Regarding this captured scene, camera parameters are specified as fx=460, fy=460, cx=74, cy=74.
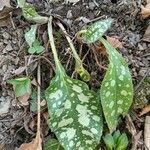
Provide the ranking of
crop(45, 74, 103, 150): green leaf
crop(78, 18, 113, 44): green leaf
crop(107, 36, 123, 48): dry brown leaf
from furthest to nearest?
crop(107, 36, 123, 48): dry brown leaf → crop(78, 18, 113, 44): green leaf → crop(45, 74, 103, 150): green leaf

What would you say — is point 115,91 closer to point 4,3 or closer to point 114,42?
point 114,42

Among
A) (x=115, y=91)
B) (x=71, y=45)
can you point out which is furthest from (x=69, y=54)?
(x=115, y=91)

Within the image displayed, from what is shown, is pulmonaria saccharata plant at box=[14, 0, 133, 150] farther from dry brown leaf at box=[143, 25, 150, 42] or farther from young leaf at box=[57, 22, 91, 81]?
dry brown leaf at box=[143, 25, 150, 42]

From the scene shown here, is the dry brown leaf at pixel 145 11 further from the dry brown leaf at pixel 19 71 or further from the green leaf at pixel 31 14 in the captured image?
the dry brown leaf at pixel 19 71

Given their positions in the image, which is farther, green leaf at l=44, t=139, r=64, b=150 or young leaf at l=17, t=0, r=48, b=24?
young leaf at l=17, t=0, r=48, b=24

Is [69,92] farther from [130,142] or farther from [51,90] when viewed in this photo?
[130,142]

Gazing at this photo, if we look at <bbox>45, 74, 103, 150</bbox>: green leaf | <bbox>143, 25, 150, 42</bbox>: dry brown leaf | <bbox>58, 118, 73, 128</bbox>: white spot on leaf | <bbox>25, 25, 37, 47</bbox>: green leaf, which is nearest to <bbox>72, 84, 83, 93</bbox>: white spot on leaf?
<bbox>45, 74, 103, 150</bbox>: green leaf
